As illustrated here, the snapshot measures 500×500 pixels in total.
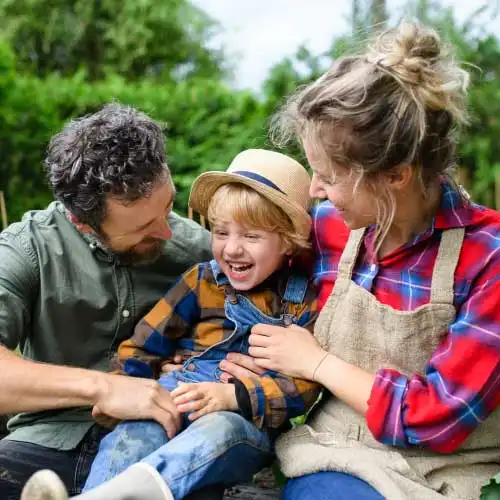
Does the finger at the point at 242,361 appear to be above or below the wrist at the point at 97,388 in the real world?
above

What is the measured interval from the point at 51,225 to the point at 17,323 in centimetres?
39

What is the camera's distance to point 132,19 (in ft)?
69.3

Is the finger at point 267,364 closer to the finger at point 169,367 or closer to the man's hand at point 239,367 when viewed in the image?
the man's hand at point 239,367

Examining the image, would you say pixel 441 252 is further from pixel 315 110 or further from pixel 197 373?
pixel 197 373

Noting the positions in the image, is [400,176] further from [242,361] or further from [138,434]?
[138,434]

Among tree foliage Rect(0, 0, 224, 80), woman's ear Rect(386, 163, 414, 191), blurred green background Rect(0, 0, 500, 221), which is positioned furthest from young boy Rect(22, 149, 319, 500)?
tree foliage Rect(0, 0, 224, 80)

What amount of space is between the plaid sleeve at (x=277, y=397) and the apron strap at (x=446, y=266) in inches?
20.0

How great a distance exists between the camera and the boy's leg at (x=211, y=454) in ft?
7.10

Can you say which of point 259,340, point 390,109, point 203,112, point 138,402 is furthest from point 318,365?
point 203,112

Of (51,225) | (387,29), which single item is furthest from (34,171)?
(387,29)

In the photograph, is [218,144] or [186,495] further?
[218,144]

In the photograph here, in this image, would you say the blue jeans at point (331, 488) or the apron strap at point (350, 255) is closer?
the blue jeans at point (331, 488)

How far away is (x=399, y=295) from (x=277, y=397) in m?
0.49

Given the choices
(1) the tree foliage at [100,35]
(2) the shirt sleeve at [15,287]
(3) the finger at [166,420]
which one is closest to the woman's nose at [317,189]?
(3) the finger at [166,420]
